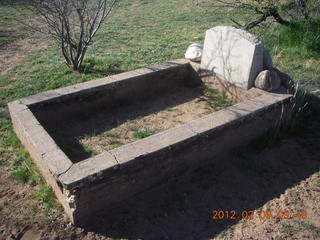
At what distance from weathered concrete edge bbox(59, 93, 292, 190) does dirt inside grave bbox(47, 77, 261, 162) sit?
638 millimetres

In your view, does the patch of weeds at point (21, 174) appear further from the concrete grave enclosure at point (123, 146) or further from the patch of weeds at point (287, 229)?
the patch of weeds at point (287, 229)

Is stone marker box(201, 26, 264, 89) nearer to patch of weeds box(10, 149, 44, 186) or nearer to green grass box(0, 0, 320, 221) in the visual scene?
green grass box(0, 0, 320, 221)

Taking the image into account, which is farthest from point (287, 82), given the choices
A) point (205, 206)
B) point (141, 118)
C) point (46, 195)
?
point (46, 195)

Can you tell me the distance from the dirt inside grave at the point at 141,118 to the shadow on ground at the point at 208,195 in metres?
0.93

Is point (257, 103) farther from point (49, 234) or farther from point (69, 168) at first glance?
point (49, 234)

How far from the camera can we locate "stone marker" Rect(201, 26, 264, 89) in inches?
177

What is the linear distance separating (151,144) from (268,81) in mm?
2038

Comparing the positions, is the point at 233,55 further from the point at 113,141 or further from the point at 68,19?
the point at 68,19

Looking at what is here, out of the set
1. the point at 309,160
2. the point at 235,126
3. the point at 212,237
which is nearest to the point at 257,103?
the point at 235,126

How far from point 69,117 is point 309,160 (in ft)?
10.2

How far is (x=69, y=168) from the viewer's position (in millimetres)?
2873

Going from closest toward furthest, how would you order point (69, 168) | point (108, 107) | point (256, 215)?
point (69, 168)
point (256, 215)
point (108, 107)

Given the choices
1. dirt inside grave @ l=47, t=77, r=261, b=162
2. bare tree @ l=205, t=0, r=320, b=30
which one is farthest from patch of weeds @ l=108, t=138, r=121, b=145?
bare tree @ l=205, t=0, r=320, b=30

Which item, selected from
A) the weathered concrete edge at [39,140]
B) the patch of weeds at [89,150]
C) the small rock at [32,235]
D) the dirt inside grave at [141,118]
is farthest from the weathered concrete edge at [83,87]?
the small rock at [32,235]
